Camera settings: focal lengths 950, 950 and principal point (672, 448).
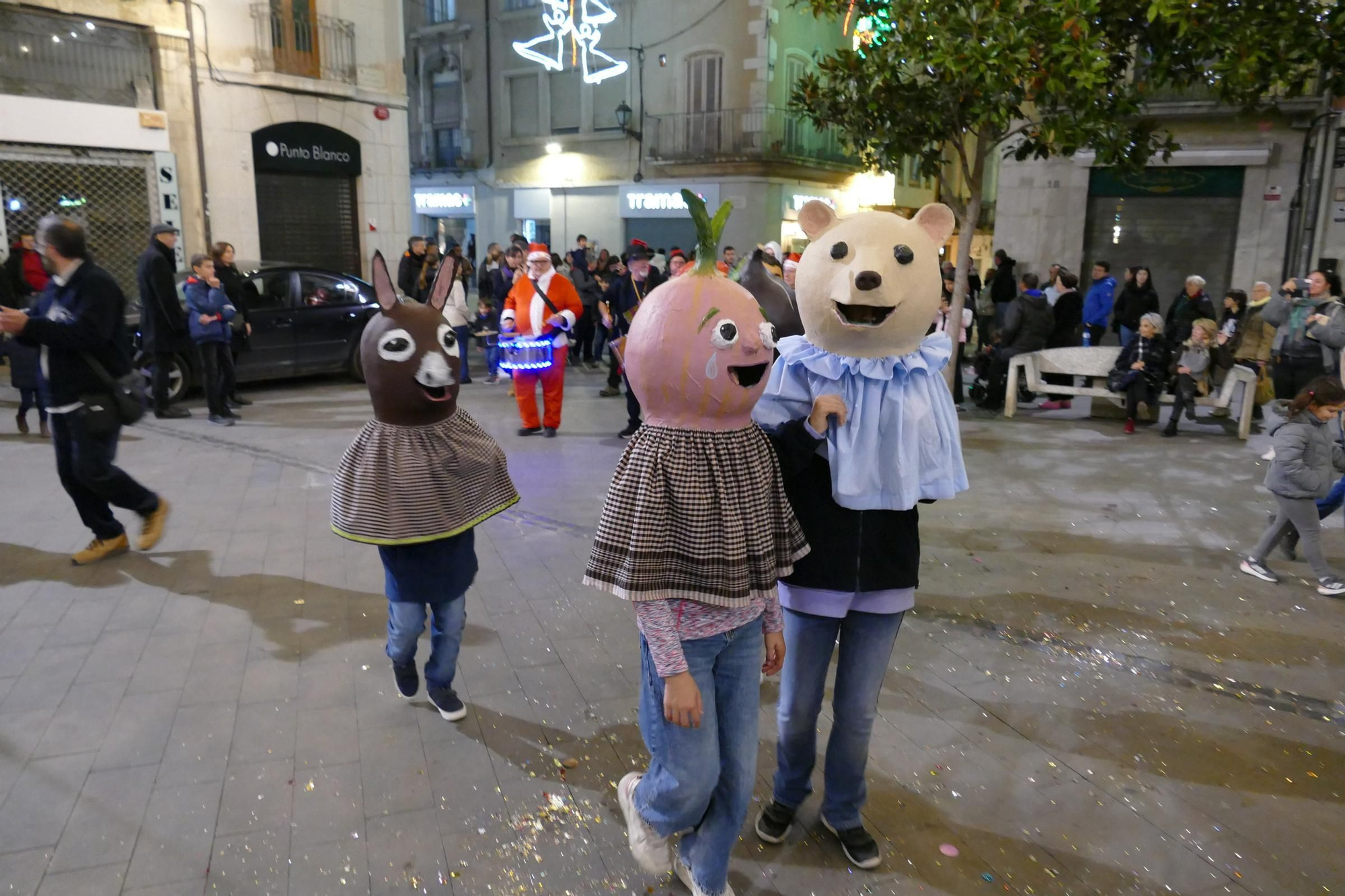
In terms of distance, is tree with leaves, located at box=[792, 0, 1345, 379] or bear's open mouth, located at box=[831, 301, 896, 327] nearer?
bear's open mouth, located at box=[831, 301, 896, 327]

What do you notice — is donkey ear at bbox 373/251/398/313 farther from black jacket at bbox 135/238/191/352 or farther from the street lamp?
the street lamp

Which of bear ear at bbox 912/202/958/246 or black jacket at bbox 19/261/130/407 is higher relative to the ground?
bear ear at bbox 912/202/958/246

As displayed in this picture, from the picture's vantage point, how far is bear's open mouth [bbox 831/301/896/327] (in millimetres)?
2703

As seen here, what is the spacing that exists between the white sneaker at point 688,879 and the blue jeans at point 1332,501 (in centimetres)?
501

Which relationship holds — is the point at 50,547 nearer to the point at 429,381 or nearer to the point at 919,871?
the point at 429,381

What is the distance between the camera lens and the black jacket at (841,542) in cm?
273

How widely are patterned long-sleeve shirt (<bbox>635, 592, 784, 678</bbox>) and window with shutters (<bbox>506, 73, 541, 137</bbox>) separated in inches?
974

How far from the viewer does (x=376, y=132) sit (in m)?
16.7

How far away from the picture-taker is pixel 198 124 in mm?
14484

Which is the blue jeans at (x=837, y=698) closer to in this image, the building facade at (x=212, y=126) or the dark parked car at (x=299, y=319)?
the dark parked car at (x=299, y=319)

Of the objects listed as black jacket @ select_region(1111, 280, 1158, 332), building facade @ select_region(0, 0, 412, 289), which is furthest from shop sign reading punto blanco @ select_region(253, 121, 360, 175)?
black jacket @ select_region(1111, 280, 1158, 332)

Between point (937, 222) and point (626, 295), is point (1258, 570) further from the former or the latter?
point (626, 295)

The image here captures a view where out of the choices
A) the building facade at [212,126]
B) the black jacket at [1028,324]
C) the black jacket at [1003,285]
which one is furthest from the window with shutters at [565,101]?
the black jacket at [1028,324]

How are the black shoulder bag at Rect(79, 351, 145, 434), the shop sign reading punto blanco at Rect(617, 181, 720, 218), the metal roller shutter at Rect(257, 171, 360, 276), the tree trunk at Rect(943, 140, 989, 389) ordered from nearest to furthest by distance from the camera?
1. the black shoulder bag at Rect(79, 351, 145, 434)
2. the tree trunk at Rect(943, 140, 989, 389)
3. the metal roller shutter at Rect(257, 171, 360, 276)
4. the shop sign reading punto blanco at Rect(617, 181, 720, 218)
